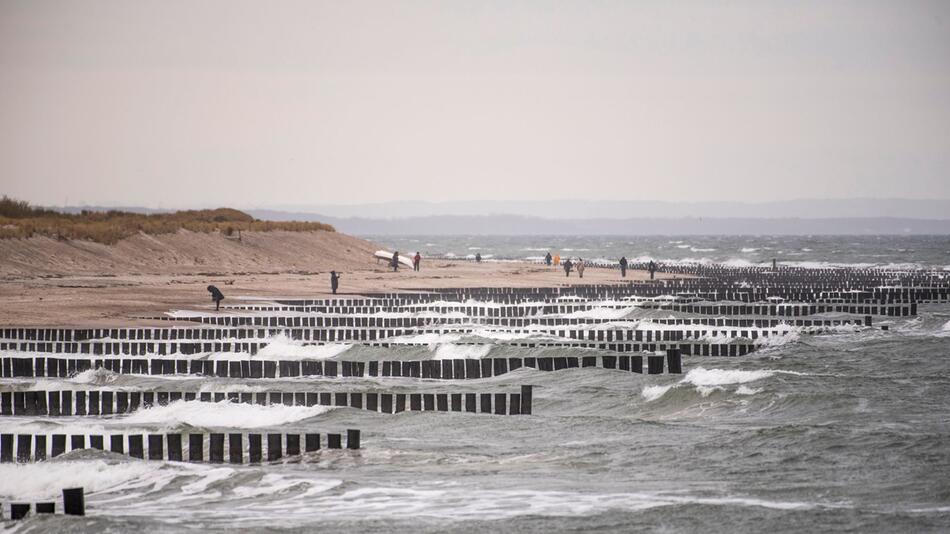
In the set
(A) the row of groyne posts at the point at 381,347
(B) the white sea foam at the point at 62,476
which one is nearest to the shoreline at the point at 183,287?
(A) the row of groyne posts at the point at 381,347

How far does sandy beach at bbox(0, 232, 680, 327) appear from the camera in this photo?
148ft

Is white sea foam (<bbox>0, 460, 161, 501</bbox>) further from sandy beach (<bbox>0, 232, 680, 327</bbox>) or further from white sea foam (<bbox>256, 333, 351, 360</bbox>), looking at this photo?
sandy beach (<bbox>0, 232, 680, 327</bbox>)

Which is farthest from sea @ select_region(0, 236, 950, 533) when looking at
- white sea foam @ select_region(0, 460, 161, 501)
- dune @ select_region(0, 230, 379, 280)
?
dune @ select_region(0, 230, 379, 280)

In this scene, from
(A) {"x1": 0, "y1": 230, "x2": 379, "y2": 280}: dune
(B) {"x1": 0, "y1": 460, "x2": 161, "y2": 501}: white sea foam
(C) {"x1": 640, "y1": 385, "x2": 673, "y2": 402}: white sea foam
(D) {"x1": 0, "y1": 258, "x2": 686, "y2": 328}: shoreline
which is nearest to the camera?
(B) {"x1": 0, "y1": 460, "x2": 161, "y2": 501}: white sea foam

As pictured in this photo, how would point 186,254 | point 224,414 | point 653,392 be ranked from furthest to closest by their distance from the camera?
point 186,254 → point 653,392 → point 224,414

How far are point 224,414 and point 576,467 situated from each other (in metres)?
7.76

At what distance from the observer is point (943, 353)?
114 feet

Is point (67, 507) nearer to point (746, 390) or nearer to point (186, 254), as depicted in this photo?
point (746, 390)

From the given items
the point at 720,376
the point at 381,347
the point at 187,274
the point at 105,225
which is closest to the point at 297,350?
the point at 381,347

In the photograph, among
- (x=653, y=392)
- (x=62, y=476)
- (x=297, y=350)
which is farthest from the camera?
(x=297, y=350)

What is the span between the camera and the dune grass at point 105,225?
68125 mm

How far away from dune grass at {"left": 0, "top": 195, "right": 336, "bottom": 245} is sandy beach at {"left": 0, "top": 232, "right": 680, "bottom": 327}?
854 mm

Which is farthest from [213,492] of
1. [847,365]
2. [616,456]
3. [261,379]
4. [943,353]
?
[943,353]

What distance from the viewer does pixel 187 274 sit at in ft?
225
